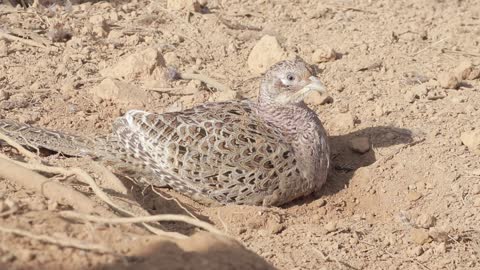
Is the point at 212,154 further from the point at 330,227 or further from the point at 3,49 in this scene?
the point at 3,49

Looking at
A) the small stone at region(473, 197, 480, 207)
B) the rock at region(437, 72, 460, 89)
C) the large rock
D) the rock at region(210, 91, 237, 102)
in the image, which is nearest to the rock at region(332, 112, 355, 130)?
the rock at region(210, 91, 237, 102)

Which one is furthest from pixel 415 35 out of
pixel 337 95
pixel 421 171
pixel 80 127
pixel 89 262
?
pixel 89 262

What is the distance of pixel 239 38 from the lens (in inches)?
348

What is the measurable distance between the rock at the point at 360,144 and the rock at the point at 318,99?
71cm

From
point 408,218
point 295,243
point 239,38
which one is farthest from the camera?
point 239,38

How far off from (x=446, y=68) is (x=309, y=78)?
8.08ft

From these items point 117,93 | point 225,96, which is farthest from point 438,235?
point 117,93

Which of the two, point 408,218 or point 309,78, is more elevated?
point 309,78

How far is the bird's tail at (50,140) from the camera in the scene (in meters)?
6.52

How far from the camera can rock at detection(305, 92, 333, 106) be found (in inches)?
308

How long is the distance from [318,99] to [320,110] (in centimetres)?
11

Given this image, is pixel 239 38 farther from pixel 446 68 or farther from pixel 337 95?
pixel 446 68

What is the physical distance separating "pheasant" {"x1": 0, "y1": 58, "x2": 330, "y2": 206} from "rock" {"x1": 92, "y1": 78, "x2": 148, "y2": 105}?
3.31 feet

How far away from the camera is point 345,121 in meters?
7.52
